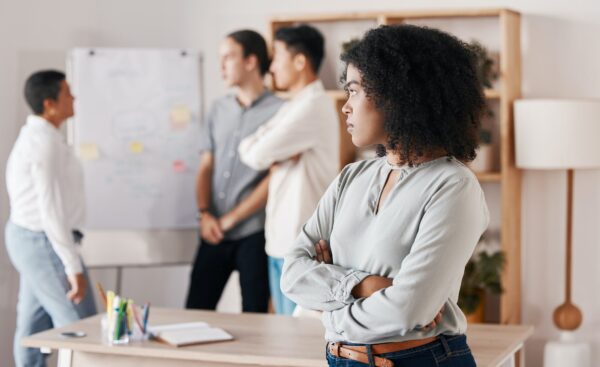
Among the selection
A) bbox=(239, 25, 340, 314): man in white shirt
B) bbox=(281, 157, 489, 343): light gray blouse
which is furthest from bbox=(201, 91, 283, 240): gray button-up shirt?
bbox=(281, 157, 489, 343): light gray blouse

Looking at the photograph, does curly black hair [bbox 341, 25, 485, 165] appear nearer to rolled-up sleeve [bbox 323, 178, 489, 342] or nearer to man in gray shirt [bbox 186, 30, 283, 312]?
rolled-up sleeve [bbox 323, 178, 489, 342]

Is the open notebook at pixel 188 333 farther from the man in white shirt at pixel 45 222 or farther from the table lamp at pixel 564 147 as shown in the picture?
the table lamp at pixel 564 147

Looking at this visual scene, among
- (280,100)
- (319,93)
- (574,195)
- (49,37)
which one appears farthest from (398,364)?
(49,37)

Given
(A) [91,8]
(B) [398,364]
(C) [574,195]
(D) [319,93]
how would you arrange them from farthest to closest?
1. (A) [91,8]
2. (C) [574,195]
3. (D) [319,93]
4. (B) [398,364]

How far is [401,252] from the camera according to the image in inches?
76.9

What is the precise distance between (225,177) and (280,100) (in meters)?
0.46

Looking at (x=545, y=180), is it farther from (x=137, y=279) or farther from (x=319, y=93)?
(x=137, y=279)

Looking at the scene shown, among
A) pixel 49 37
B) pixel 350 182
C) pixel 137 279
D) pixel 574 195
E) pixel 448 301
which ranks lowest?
pixel 137 279

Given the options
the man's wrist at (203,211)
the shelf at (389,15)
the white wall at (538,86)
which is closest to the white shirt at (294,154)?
the man's wrist at (203,211)

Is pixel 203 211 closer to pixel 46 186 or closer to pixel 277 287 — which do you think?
pixel 277 287

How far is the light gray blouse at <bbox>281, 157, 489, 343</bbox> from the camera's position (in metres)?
1.89

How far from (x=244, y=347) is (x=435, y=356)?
3.24 feet

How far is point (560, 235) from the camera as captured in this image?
16.4 ft

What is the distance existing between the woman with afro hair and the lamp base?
114 inches
